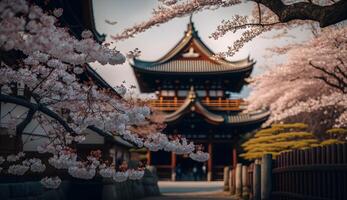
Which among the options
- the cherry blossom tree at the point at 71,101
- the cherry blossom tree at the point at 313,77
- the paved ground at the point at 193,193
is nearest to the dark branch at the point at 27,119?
the cherry blossom tree at the point at 71,101

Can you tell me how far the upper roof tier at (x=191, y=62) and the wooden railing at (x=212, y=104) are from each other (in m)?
2.33

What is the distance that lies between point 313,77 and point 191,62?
1982 centimetres

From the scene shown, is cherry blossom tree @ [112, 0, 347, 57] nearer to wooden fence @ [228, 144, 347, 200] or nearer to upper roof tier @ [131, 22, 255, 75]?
wooden fence @ [228, 144, 347, 200]

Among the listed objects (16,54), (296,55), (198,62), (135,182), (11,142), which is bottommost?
(135,182)

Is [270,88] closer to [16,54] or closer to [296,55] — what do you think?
[296,55]

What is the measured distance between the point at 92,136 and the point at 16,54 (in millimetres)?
6363

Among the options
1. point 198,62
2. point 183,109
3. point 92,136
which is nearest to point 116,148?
point 92,136

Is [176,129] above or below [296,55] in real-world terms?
below

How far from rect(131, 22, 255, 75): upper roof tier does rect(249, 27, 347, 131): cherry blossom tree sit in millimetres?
6459

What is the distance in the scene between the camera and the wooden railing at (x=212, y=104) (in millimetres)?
33000

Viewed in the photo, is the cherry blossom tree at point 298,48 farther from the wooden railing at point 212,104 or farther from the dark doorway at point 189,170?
the dark doorway at point 189,170

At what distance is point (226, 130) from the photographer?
106 feet

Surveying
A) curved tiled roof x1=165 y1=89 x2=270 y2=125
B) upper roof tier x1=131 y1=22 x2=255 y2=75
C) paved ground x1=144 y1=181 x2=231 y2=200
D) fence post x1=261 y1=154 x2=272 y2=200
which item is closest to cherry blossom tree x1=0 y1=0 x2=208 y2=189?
fence post x1=261 y1=154 x2=272 y2=200

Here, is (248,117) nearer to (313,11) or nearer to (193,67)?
(193,67)
